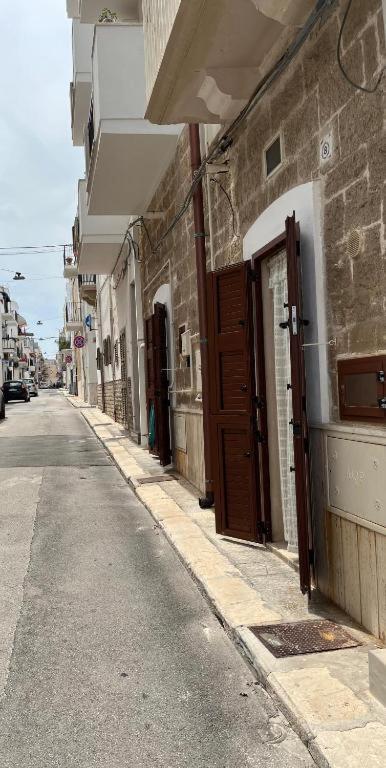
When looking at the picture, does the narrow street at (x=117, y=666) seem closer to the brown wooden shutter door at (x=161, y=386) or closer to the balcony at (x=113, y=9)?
the brown wooden shutter door at (x=161, y=386)

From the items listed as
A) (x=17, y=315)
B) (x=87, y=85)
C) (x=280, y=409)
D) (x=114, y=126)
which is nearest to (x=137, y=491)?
(x=280, y=409)

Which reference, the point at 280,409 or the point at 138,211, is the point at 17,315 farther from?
the point at 280,409

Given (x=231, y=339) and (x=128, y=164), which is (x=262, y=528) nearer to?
(x=231, y=339)

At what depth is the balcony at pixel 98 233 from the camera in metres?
15.2

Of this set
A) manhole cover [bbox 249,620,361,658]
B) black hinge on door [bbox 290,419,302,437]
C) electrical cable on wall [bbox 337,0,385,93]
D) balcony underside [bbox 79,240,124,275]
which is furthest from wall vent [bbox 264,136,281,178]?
balcony underside [bbox 79,240,124,275]

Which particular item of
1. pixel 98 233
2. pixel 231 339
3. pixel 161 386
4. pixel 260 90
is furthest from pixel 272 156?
pixel 98 233

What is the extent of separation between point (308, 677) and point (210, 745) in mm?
649

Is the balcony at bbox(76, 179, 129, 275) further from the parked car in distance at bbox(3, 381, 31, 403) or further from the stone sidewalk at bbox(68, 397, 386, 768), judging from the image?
the parked car in distance at bbox(3, 381, 31, 403)

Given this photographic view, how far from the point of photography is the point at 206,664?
142 inches

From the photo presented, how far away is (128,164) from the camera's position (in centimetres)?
998

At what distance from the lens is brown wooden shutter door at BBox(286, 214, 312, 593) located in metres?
4.14

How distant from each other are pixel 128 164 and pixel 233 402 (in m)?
5.54

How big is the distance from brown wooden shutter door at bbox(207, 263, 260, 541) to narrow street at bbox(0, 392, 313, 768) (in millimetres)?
730

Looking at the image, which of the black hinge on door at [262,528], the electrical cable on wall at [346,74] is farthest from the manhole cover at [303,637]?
the electrical cable on wall at [346,74]
